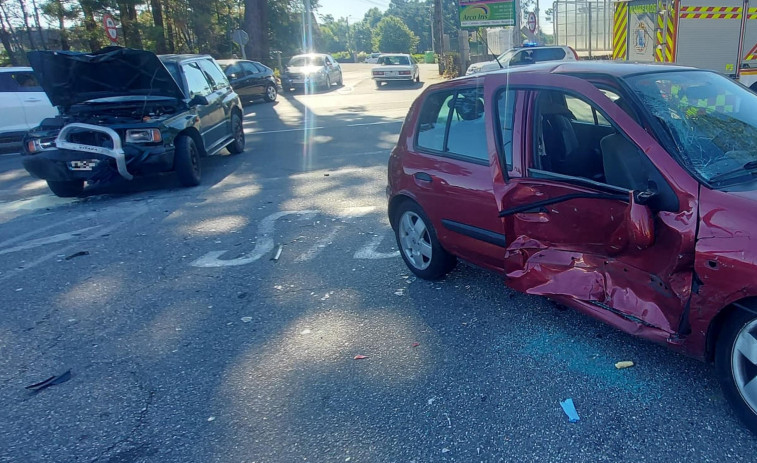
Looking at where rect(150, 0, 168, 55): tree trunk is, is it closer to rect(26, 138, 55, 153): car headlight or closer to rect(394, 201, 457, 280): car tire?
rect(26, 138, 55, 153): car headlight

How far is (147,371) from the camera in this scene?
359 centimetres

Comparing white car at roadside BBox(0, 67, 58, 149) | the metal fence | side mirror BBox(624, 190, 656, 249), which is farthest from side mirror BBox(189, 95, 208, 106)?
the metal fence

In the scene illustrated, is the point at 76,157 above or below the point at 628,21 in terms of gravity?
below

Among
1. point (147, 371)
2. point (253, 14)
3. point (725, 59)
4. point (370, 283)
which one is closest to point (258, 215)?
point (370, 283)

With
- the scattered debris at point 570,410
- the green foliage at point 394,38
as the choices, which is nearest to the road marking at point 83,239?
the scattered debris at point 570,410

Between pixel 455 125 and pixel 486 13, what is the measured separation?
22521mm

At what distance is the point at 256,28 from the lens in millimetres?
26625

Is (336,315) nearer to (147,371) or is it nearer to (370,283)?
(370,283)

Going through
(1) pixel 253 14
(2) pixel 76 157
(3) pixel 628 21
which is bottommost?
(2) pixel 76 157

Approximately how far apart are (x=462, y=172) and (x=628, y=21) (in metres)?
9.69

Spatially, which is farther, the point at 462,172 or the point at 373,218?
the point at 373,218

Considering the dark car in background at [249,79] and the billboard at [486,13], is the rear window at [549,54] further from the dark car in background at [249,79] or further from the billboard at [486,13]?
the dark car in background at [249,79]

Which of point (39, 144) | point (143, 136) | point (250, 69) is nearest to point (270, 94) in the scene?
point (250, 69)

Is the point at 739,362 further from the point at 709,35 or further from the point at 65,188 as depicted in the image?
the point at 709,35
